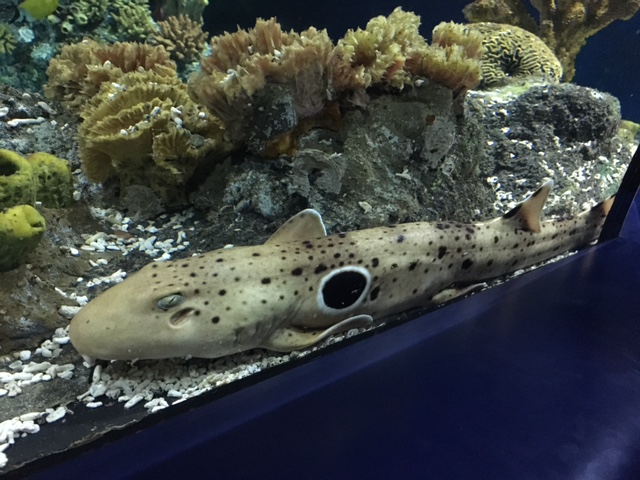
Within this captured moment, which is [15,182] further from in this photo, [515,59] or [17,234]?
[515,59]

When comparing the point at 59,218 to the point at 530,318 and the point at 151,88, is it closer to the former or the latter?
the point at 151,88

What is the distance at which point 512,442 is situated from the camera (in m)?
1.55

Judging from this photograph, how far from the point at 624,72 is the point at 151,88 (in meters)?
4.53

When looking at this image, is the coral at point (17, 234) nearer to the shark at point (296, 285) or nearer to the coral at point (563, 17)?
the shark at point (296, 285)

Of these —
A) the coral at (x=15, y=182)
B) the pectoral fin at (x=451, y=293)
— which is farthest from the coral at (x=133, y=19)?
the pectoral fin at (x=451, y=293)

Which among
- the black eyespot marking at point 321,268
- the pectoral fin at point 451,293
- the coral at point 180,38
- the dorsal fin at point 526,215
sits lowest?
the pectoral fin at point 451,293

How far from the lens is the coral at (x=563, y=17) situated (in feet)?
14.9

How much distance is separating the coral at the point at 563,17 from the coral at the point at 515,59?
1.40 feet

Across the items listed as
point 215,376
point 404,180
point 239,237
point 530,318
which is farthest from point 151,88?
point 530,318

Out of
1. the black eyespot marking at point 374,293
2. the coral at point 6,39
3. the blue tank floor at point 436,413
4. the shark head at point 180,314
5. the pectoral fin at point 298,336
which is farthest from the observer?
the coral at point 6,39

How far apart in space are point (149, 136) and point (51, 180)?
0.78 metres

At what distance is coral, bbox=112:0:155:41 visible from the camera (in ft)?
19.1

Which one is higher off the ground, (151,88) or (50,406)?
(151,88)

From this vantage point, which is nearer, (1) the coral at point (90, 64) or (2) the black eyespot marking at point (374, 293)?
(2) the black eyespot marking at point (374, 293)
